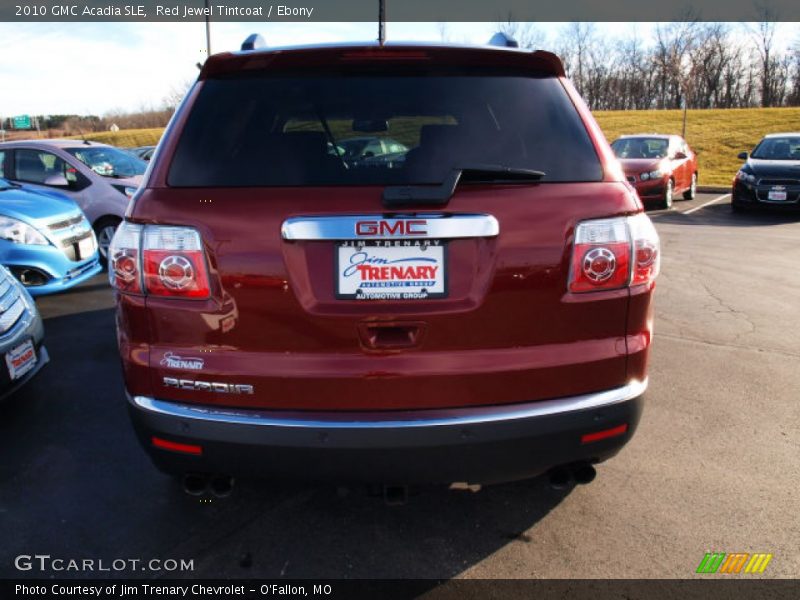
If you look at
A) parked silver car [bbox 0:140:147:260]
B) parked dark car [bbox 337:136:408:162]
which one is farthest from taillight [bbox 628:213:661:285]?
parked silver car [bbox 0:140:147:260]

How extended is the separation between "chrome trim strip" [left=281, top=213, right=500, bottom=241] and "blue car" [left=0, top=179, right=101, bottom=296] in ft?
16.8

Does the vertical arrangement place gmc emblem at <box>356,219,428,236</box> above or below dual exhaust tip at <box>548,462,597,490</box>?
above

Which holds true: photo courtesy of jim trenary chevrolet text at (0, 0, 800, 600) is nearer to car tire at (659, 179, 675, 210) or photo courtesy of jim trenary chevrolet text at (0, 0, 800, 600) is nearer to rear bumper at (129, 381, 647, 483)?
rear bumper at (129, 381, 647, 483)

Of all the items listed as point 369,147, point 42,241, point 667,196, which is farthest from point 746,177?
point 42,241

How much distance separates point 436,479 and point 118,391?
280 cm

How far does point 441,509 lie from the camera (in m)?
2.82

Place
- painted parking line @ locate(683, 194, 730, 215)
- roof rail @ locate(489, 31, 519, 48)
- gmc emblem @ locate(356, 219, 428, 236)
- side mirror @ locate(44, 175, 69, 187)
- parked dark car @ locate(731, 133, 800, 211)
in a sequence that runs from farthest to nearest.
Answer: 1. painted parking line @ locate(683, 194, 730, 215)
2. parked dark car @ locate(731, 133, 800, 211)
3. side mirror @ locate(44, 175, 69, 187)
4. roof rail @ locate(489, 31, 519, 48)
5. gmc emblem @ locate(356, 219, 428, 236)

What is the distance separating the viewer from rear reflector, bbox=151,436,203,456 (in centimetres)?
213

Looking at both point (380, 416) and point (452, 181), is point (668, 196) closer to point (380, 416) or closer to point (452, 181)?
point (452, 181)

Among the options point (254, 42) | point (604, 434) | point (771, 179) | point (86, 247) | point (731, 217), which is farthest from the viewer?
point (731, 217)

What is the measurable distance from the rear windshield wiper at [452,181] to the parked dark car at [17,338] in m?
2.65

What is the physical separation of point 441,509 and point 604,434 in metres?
0.93

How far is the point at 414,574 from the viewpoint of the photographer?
2404mm

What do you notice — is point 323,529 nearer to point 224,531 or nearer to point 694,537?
point 224,531
